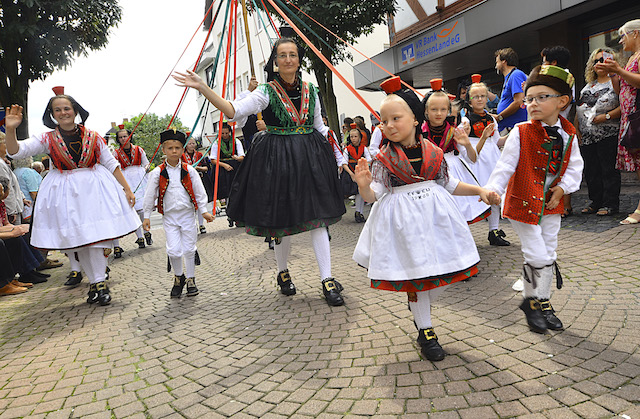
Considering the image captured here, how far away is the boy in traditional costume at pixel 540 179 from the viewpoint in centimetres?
292

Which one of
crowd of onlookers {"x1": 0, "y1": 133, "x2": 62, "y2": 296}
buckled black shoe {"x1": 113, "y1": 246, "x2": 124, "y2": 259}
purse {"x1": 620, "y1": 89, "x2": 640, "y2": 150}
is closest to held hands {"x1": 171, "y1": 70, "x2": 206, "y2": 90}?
crowd of onlookers {"x1": 0, "y1": 133, "x2": 62, "y2": 296}

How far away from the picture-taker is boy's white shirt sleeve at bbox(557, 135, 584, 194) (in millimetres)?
2957

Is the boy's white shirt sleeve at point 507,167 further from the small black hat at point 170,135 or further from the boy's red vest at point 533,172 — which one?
the small black hat at point 170,135

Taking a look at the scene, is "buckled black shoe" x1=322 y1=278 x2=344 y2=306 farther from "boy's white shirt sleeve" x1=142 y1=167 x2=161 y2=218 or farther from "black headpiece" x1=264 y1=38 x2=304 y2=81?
"boy's white shirt sleeve" x1=142 y1=167 x2=161 y2=218

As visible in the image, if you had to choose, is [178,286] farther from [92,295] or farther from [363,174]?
[363,174]

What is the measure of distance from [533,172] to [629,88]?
3.63 meters

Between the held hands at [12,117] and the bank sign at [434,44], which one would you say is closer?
the held hands at [12,117]

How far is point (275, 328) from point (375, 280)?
125 cm

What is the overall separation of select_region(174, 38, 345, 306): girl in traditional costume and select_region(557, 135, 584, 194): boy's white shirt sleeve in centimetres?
188

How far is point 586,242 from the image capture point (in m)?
5.00

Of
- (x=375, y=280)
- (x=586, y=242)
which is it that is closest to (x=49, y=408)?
(x=375, y=280)

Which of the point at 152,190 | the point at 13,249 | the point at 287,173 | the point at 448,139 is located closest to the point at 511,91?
the point at 448,139

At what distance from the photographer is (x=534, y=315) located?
2.95 m

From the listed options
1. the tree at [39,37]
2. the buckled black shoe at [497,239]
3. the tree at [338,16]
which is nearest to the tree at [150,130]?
the tree at [39,37]
